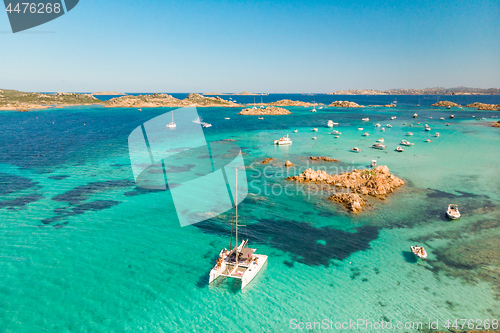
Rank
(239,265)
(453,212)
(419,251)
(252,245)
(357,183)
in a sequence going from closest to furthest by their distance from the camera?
(239,265) → (419,251) → (252,245) → (453,212) → (357,183)

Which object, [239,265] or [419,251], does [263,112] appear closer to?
[419,251]

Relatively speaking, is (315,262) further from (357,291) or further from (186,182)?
(186,182)

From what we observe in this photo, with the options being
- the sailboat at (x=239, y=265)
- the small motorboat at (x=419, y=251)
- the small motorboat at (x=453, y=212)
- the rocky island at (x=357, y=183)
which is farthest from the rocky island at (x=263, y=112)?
the sailboat at (x=239, y=265)

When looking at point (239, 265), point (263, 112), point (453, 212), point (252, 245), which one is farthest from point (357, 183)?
point (263, 112)

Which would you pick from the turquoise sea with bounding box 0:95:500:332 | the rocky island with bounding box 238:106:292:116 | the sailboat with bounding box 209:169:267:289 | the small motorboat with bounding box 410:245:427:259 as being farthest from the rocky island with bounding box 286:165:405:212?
the rocky island with bounding box 238:106:292:116

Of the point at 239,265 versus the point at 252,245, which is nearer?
the point at 239,265

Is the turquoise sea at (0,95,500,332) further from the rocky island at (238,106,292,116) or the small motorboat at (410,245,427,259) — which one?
the rocky island at (238,106,292,116)
